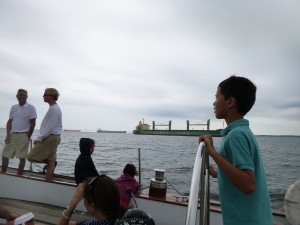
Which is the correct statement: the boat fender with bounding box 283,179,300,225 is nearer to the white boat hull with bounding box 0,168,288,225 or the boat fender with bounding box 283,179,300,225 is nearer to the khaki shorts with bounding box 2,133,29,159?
the white boat hull with bounding box 0,168,288,225

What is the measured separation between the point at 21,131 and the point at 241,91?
489 cm

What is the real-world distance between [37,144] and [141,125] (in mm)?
100745

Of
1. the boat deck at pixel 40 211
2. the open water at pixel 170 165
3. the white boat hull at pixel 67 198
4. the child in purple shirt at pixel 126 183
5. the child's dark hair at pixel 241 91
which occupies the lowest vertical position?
the open water at pixel 170 165

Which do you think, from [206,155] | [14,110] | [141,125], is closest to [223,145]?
[206,155]

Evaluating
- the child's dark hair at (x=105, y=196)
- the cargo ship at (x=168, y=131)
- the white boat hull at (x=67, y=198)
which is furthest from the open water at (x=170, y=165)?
the cargo ship at (x=168, y=131)

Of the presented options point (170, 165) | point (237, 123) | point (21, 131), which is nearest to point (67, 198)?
point (21, 131)

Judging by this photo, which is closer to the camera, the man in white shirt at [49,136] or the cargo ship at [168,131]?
the man in white shirt at [49,136]

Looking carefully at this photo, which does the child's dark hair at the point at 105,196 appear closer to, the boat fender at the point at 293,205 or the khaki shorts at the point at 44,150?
the boat fender at the point at 293,205

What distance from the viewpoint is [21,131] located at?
5.52 m

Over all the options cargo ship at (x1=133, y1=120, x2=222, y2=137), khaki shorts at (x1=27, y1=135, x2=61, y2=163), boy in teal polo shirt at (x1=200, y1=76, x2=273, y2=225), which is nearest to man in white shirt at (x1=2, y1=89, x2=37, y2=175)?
khaki shorts at (x1=27, y1=135, x2=61, y2=163)

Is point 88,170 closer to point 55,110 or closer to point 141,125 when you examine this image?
point 55,110

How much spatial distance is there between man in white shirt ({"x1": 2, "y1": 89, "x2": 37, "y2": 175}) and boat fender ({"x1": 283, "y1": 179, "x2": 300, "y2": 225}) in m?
4.33

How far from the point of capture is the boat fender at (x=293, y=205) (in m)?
3.62

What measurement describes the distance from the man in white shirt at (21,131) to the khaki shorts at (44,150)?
478 millimetres
